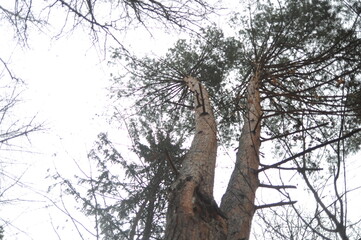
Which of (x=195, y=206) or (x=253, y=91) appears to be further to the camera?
(x=253, y=91)

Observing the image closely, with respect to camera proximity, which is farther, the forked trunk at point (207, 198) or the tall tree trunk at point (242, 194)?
the tall tree trunk at point (242, 194)

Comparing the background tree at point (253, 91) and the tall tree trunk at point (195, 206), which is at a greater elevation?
the background tree at point (253, 91)

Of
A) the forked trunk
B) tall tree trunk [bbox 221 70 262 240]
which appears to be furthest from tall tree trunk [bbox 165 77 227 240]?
tall tree trunk [bbox 221 70 262 240]

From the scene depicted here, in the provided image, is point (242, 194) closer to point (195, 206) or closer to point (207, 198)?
point (207, 198)

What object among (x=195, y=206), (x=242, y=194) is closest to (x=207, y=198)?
(x=195, y=206)

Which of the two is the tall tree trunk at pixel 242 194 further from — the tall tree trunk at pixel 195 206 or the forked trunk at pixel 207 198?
the tall tree trunk at pixel 195 206

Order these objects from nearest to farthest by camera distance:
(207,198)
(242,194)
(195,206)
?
1. (195,206)
2. (207,198)
3. (242,194)

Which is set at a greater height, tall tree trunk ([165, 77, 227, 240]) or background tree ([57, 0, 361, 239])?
background tree ([57, 0, 361, 239])

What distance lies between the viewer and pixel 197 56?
7066 mm

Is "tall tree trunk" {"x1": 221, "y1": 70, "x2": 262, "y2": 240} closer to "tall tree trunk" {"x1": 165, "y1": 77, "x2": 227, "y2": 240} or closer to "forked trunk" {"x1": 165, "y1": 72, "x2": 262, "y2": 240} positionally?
A: "forked trunk" {"x1": 165, "y1": 72, "x2": 262, "y2": 240}

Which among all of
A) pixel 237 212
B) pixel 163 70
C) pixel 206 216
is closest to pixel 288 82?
pixel 163 70

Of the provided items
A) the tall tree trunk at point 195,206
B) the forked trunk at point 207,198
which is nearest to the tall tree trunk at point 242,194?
the forked trunk at point 207,198

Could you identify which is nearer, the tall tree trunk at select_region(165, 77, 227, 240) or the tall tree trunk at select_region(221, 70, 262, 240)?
the tall tree trunk at select_region(165, 77, 227, 240)

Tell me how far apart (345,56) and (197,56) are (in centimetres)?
318
